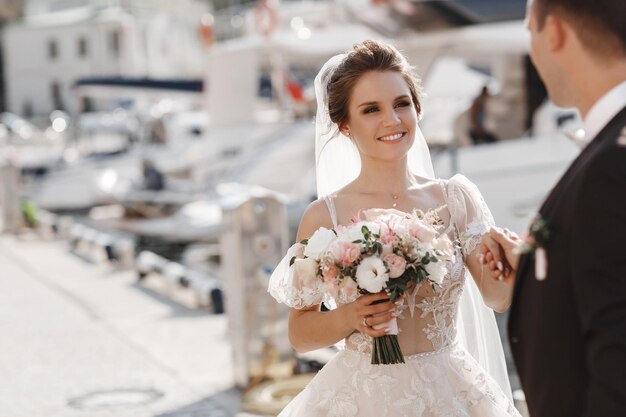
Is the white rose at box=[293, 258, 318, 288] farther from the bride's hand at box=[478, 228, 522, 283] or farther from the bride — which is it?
the bride's hand at box=[478, 228, 522, 283]

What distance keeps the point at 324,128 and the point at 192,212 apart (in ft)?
56.7

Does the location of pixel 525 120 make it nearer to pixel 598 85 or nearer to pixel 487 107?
pixel 487 107

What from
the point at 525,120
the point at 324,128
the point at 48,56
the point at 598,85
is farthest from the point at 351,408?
the point at 48,56

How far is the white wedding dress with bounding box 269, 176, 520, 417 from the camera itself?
11.4 feet

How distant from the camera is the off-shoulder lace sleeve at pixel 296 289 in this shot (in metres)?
3.46

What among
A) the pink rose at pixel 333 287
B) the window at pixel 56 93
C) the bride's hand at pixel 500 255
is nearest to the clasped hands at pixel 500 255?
the bride's hand at pixel 500 255

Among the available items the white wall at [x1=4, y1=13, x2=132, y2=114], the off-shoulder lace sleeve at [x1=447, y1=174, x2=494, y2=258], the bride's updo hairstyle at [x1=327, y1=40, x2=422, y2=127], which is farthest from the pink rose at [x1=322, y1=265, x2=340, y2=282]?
the white wall at [x1=4, y1=13, x2=132, y2=114]

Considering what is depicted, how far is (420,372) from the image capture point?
138 inches

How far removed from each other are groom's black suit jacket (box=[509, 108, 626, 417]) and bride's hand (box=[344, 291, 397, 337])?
97 cm

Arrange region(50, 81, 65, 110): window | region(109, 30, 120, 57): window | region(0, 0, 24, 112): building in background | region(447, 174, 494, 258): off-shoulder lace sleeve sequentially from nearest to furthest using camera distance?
1. region(447, 174, 494, 258): off-shoulder lace sleeve
2. region(109, 30, 120, 57): window
3. region(50, 81, 65, 110): window
4. region(0, 0, 24, 112): building in background

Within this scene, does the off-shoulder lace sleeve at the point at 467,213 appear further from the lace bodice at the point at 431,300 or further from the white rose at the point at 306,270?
the white rose at the point at 306,270

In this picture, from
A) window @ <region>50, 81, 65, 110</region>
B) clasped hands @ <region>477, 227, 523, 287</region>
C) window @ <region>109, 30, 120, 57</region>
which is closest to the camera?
clasped hands @ <region>477, 227, 523, 287</region>

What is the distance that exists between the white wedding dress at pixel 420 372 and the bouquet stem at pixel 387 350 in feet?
0.42

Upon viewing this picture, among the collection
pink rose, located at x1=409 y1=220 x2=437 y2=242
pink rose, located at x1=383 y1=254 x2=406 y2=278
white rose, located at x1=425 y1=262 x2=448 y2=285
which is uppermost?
pink rose, located at x1=409 y1=220 x2=437 y2=242
